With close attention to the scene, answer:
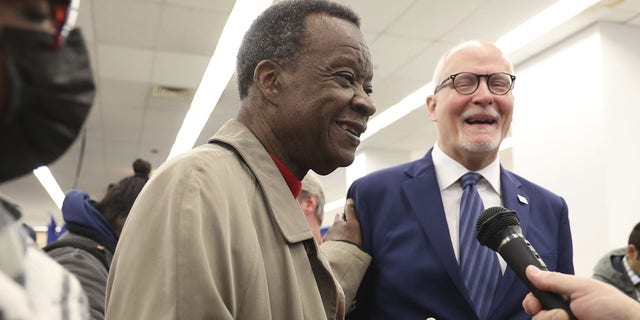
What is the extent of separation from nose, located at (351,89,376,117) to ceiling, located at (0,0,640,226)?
1.71 metres

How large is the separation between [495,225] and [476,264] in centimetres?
29

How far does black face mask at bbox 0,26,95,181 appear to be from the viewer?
458 millimetres

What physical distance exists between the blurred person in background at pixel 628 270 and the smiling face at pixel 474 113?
2145mm

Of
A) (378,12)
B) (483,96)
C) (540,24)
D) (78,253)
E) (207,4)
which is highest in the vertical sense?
(540,24)

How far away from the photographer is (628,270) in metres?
3.37

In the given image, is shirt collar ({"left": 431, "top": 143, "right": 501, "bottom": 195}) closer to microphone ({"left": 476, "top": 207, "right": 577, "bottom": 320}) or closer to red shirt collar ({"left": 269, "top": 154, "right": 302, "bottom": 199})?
microphone ({"left": 476, "top": 207, "right": 577, "bottom": 320})

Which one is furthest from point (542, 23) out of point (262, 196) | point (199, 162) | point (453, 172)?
point (199, 162)

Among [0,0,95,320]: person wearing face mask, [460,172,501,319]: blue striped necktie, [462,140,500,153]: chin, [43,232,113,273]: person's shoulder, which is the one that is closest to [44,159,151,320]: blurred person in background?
[43,232,113,273]: person's shoulder

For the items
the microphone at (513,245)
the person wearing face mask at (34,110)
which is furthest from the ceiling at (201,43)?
the person wearing face mask at (34,110)

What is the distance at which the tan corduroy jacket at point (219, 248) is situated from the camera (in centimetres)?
83

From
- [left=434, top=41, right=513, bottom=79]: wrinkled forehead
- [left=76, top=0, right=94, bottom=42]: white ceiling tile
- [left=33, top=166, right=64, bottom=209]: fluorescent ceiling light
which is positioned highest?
[left=76, top=0, right=94, bottom=42]: white ceiling tile

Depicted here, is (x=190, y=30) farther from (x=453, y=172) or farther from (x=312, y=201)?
(x=453, y=172)

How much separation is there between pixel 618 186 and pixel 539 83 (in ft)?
3.88

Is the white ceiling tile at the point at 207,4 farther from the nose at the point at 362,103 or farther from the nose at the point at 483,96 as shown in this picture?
the nose at the point at 362,103
